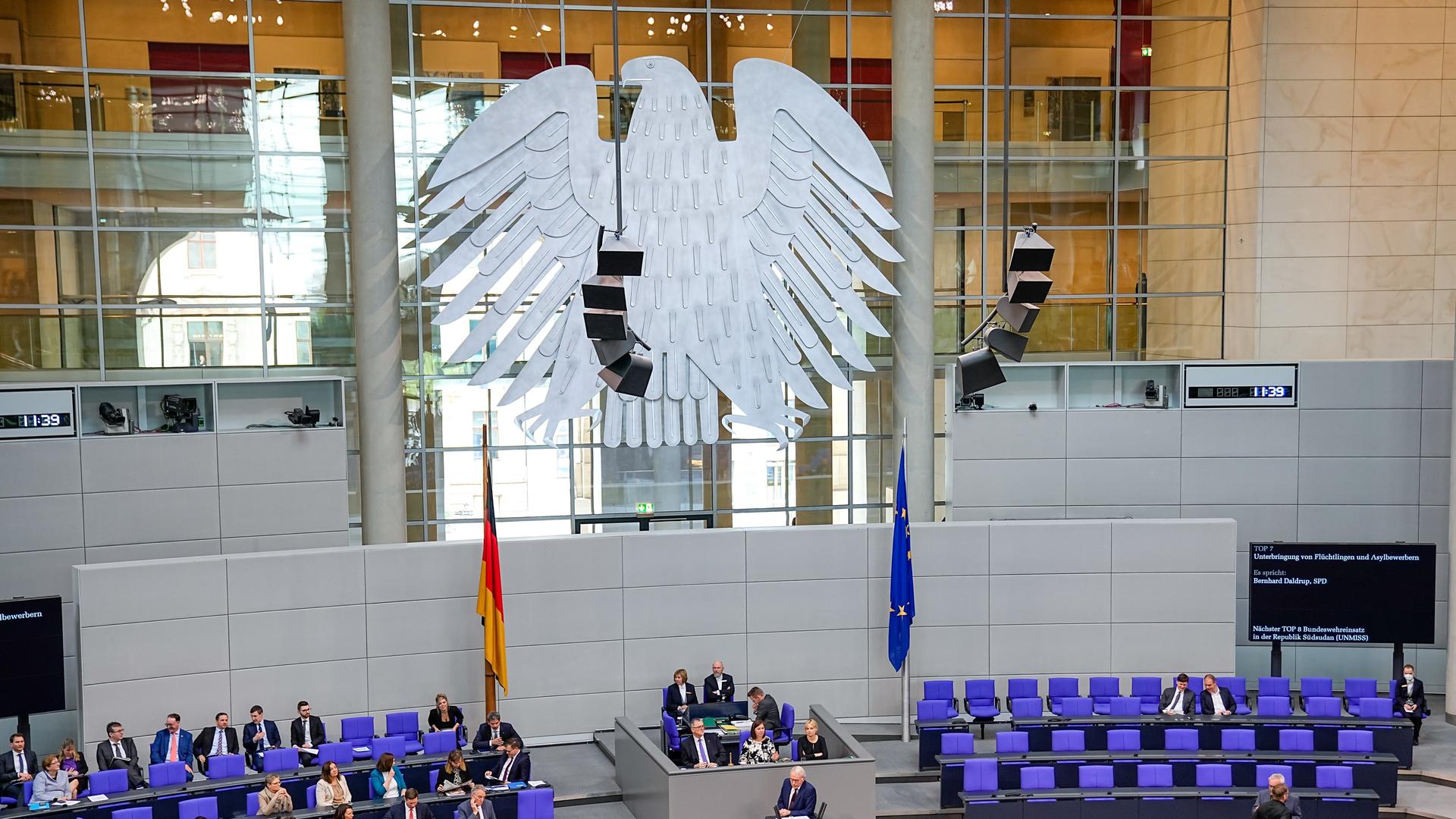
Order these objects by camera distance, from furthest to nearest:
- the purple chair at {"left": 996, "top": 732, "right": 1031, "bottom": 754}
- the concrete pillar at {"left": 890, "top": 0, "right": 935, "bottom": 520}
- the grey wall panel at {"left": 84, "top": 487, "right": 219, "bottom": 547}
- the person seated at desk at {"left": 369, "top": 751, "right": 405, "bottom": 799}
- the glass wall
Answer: the concrete pillar at {"left": 890, "top": 0, "right": 935, "bottom": 520} → the glass wall → the grey wall panel at {"left": 84, "top": 487, "right": 219, "bottom": 547} → the purple chair at {"left": 996, "top": 732, "right": 1031, "bottom": 754} → the person seated at desk at {"left": 369, "top": 751, "right": 405, "bottom": 799}

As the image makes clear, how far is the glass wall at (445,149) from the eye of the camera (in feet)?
52.6

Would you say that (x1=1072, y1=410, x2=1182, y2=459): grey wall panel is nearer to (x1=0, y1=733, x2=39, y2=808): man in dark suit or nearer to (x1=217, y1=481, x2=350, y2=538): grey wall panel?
(x1=217, y1=481, x2=350, y2=538): grey wall panel

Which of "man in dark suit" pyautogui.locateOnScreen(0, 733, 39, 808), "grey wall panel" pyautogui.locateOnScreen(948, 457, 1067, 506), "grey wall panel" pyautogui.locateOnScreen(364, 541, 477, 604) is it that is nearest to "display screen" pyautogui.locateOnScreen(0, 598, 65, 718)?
"man in dark suit" pyautogui.locateOnScreen(0, 733, 39, 808)

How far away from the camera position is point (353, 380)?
55.9 ft

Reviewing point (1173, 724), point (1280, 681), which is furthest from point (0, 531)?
point (1280, 681)

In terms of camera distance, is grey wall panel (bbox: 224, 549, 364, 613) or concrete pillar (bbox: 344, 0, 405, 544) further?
concrete pillar (bbox: 344, 0, 405, 544)

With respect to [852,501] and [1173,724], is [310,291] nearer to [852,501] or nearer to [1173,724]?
[852,501]

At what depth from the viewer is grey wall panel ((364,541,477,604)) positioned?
15.4 metres

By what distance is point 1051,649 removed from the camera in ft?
54.7

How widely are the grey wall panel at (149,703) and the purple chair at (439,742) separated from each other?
99.6 inches

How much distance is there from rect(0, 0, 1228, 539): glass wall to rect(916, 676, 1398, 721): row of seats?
133 inches

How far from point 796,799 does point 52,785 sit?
6.56m

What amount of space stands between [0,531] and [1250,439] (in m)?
14.6

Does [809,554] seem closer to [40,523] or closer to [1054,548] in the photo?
[1054,548]
